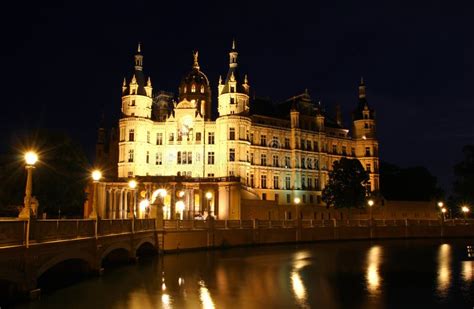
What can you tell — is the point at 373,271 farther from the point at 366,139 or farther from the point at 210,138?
the point at 366,139

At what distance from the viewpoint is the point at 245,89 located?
233 ft

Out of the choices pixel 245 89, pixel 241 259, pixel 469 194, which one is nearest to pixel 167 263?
pixel 241 259

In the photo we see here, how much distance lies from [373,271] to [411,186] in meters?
63.1

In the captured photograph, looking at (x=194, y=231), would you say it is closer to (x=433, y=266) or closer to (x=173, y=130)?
(x=433, y=266)

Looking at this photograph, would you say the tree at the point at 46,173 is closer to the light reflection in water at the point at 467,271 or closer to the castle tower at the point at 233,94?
the castle tower at the point at 233,94

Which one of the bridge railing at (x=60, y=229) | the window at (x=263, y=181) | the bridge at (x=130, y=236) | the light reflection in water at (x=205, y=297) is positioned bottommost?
the light reflection in water at (x=205, y=297)

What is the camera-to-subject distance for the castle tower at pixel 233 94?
69.1 meters

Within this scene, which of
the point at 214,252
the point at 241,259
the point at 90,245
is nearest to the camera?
the point at 90,245

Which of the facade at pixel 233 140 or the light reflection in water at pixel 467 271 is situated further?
the facade at pixel 233 140

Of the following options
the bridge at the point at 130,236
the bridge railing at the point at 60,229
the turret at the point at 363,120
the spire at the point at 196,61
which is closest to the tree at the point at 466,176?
the bridge at the point at 130,236

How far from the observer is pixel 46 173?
49.4 m

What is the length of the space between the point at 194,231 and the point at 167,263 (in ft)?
33.3

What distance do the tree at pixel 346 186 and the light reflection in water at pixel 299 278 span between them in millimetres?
28938

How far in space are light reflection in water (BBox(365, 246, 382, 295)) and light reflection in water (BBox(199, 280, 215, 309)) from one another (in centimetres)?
852
